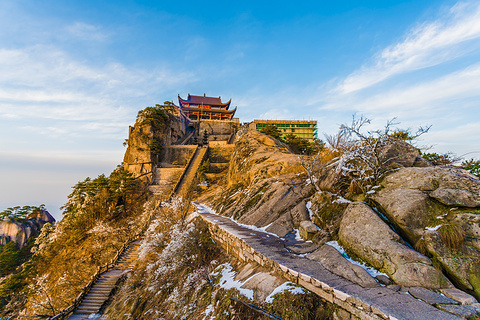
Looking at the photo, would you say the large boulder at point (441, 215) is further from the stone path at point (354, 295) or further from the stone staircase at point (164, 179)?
the stone staircase at point (164, 179)

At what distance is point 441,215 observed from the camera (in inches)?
190

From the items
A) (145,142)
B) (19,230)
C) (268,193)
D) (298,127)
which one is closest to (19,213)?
(19,230)

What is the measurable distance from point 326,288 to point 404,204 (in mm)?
3248

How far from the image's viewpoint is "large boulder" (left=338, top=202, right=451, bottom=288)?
3.98 meters

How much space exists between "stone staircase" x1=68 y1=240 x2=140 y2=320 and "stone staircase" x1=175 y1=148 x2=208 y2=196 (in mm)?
8503

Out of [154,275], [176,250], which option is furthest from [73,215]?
[176,250]

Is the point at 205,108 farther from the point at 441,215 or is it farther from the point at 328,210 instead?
the point at 441,215

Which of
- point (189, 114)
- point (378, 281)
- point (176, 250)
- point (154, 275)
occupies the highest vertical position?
point (189, 114)

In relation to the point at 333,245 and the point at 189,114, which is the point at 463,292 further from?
the point at 189,114

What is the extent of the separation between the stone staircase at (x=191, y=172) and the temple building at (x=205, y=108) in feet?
70.9

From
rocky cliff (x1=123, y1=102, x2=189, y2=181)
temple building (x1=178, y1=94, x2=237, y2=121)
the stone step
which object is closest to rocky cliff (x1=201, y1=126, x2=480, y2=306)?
the stone step

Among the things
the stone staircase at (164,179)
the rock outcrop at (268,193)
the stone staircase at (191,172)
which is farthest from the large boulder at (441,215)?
the stone staircase at (164,179)

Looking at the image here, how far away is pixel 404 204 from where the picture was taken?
17.5ft

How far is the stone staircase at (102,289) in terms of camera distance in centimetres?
1098
